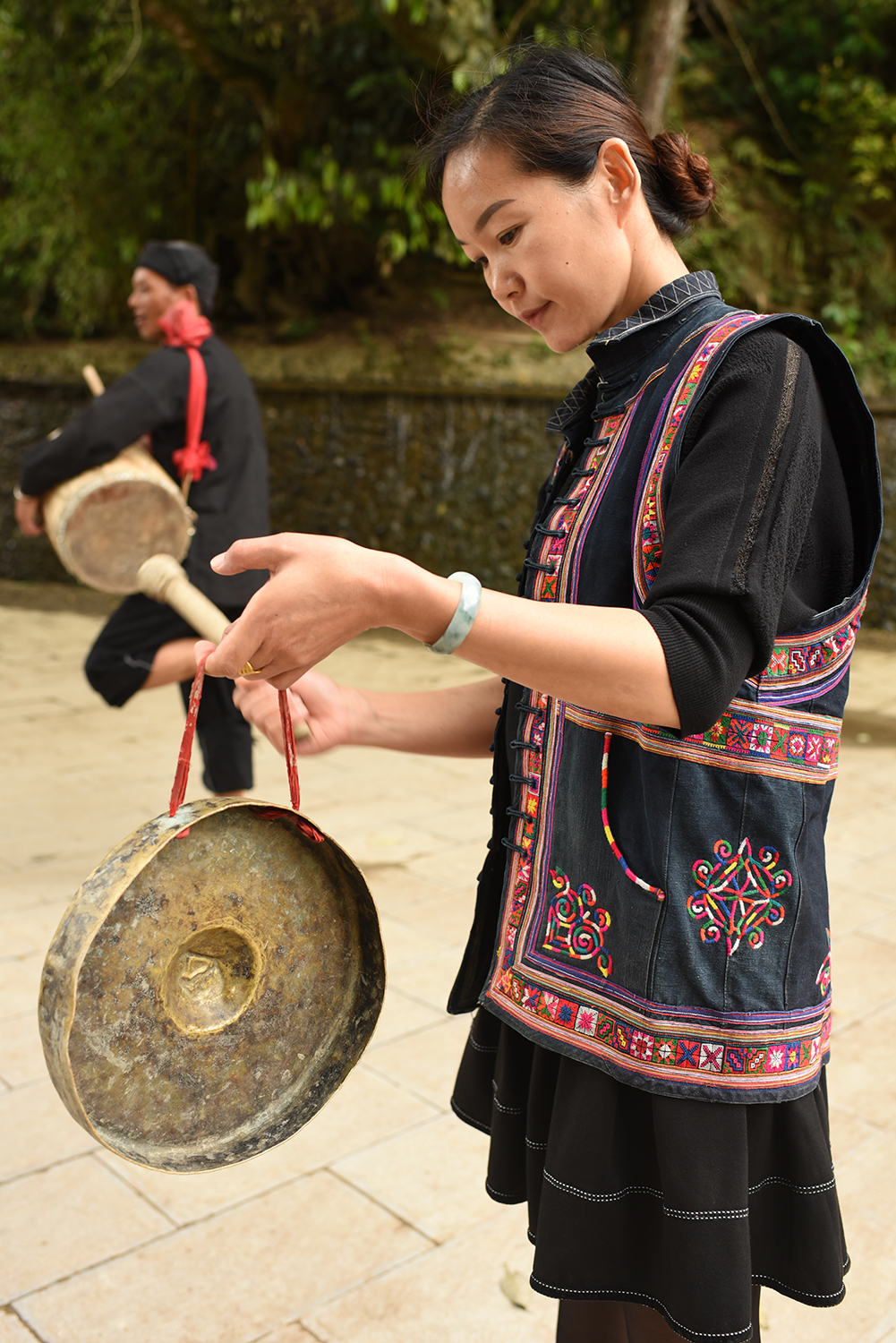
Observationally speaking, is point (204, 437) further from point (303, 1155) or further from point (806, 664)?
point (806, 664)

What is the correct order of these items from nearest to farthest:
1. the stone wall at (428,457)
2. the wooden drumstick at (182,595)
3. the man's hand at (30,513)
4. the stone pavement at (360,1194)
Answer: the stone pavement at (360,1194)
the wooden drumstick at (182,595)
the man's hand at (30,513)
the stone wall at (428,457)

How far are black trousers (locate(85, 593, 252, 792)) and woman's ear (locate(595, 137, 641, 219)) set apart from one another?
105 inches

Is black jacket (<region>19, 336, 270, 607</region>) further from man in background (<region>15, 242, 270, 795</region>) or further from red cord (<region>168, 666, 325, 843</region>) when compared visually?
red cord (<region>168, 666, 325, 843</region>)

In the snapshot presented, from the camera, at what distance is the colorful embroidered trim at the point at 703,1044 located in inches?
46.4

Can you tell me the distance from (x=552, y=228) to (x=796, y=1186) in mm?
1031

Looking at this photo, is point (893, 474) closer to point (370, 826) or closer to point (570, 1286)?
point (370, 826)

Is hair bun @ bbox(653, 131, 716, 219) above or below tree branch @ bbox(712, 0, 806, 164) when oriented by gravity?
below

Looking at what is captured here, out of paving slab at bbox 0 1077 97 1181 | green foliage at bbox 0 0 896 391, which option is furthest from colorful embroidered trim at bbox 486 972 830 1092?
green foliage at bbox 0 0 896 391

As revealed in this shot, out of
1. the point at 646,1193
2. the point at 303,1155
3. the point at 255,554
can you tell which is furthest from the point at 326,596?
the point at 303,1155

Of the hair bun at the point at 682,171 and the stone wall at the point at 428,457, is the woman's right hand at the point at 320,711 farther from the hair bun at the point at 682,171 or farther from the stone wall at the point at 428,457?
the stone wall at the point at 428,457

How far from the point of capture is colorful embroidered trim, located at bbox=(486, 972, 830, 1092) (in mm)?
1178

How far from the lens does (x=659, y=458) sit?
114cm

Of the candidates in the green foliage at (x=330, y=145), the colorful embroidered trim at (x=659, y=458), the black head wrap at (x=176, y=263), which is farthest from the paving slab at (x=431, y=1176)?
the green foliage at (x=330, y=145)

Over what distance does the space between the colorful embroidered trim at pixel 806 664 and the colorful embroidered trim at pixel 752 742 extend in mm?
20
